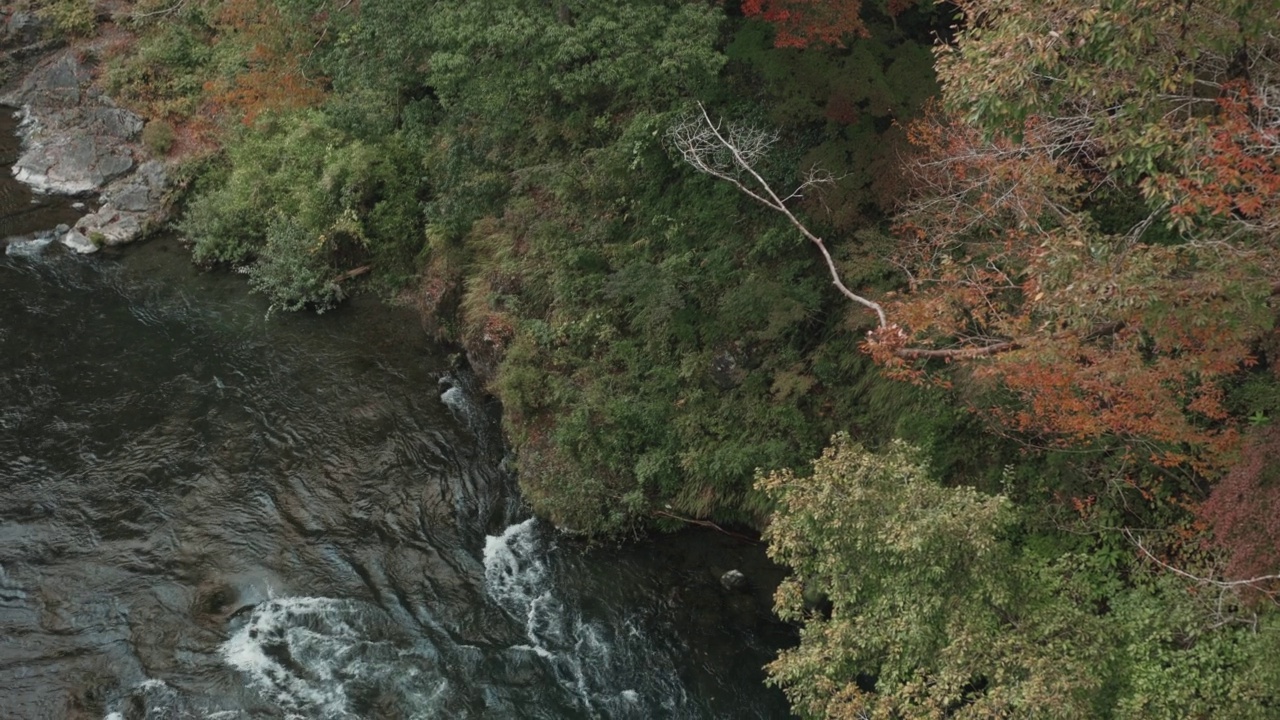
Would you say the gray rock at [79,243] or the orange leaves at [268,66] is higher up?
the orange leaves at [268,66]

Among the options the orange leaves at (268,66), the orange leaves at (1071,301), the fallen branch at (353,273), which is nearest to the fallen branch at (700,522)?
the orange leaves at (1071,301)

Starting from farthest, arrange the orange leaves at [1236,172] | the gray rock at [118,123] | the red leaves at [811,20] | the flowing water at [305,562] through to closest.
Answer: the gray rock at [118,123] < the red leaves at [811,20] < the flowing water at [305,562] < the orange leaves at [1236,172]

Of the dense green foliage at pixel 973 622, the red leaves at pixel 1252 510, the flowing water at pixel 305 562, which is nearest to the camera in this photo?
the red leaves at pixel 1252 510

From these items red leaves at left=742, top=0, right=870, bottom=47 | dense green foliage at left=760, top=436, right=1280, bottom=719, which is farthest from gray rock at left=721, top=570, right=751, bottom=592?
red leaves at left=742, top=0, right=870, bottom=47

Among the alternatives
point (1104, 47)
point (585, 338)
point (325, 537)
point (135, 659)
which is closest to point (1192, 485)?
point (1104, 47)

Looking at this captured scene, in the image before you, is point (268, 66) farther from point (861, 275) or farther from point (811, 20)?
point (861, 275)

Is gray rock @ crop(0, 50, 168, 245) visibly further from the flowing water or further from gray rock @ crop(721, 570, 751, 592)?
gray rock @ crop(721, 570, 751, 592)

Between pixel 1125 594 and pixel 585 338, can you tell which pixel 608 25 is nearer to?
pixel 585 338

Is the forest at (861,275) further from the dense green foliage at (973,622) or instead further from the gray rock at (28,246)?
the gray rock at (28,246)
